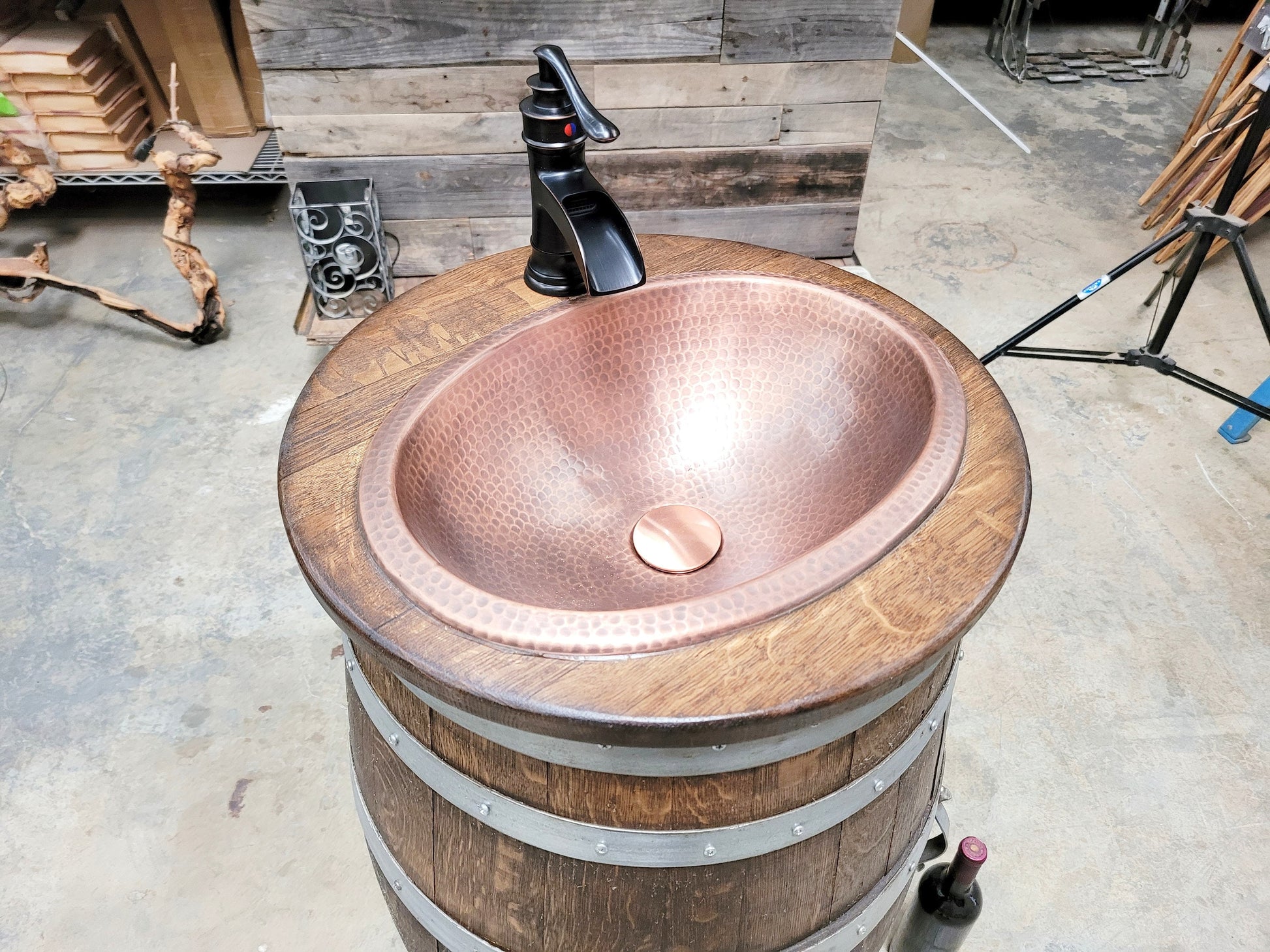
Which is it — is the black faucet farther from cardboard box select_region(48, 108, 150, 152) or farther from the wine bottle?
cardboard box select_region(48, 108, 150, 152)

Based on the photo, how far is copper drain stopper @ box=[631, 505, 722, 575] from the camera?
95 cm

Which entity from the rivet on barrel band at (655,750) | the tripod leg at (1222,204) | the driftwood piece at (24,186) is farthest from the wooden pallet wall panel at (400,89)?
the rivet on barrel band at (655,750)

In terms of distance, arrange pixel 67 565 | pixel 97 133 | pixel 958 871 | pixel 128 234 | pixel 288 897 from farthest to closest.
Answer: pixel 128 234
pixel 97 133
pixel 67 565
pixel 288 897
pixel 958 871

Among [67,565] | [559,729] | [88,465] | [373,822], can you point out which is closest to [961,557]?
[559,729]

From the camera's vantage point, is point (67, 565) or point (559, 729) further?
point (67, 565)

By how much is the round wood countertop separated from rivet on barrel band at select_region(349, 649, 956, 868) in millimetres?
155

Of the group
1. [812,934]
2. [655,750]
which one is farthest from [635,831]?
[812,934]

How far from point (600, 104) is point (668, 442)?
1.39 m

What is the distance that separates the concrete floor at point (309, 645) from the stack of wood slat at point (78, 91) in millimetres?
335

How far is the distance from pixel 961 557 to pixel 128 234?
3.43 meters

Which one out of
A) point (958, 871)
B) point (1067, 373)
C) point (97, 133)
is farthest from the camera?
point (97, 133)

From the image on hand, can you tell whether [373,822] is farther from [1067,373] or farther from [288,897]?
[1067,373]

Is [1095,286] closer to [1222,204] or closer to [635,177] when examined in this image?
[1222,204]

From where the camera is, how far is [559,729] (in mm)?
657
